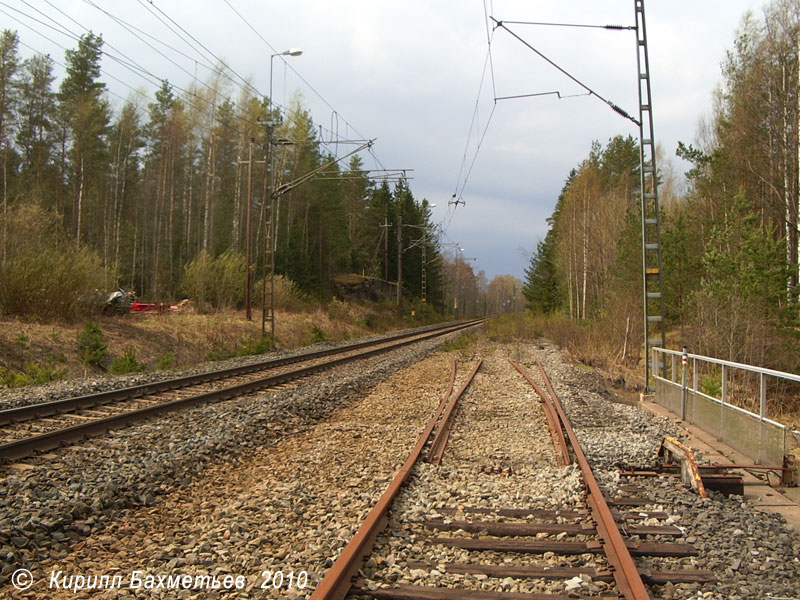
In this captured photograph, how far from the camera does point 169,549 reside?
4.59 m

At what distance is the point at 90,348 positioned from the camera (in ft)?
56.6

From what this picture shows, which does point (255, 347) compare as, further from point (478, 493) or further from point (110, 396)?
point (478, 493)

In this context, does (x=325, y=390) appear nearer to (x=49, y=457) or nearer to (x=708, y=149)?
(x=49, y=457)

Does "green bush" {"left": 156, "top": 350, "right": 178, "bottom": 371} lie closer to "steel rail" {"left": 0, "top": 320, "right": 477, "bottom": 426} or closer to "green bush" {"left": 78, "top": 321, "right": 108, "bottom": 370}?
"green bush" {"left": 78, "top": 321, "right": 108, "bottom": 370}

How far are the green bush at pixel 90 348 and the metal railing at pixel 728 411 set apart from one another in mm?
13979

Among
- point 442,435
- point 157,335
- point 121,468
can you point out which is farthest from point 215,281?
point 121,468

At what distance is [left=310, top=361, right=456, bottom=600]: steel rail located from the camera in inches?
146

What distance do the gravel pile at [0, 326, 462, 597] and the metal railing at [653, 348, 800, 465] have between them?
5.17m

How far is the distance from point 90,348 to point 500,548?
15588 millimetres

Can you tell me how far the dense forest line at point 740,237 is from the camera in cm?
1739

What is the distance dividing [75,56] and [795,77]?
40.1 metres

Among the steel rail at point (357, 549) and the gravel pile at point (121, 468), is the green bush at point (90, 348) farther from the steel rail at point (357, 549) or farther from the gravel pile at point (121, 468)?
Result: the steel rail at point (357, 549)

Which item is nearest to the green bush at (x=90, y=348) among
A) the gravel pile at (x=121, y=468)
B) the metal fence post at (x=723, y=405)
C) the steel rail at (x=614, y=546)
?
the gravel pile at (x=121, y=468)

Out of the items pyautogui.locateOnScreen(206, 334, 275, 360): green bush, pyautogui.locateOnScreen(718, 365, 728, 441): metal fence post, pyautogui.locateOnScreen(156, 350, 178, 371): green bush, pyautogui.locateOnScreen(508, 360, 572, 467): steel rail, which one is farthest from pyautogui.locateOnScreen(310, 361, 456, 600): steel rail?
pyautogui.locateOnScreen(206, 334, 275, 360): green bush
